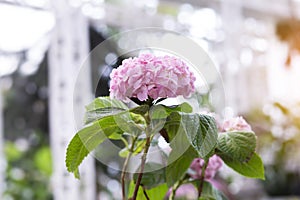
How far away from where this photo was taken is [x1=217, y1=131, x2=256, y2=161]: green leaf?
75 cm

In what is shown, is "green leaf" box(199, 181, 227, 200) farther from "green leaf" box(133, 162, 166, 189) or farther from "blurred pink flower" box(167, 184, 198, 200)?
"blurred pink flower" box(167, 184, 198, 200)

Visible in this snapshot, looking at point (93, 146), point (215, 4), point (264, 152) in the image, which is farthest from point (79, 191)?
point (93, 146)

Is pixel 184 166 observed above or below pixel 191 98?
below

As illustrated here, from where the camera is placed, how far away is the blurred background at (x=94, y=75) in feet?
7.84

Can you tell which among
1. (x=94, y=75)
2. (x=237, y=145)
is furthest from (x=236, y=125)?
(x=94, y=75)

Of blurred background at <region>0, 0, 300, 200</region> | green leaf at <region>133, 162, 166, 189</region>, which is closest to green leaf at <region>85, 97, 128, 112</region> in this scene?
green leaf at <region>133, 162, 166, 189</region>

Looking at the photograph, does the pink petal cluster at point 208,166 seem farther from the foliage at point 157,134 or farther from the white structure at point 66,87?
the white structure at point 66,87

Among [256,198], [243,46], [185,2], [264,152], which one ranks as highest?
[185,2]

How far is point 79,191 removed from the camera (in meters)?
2.32

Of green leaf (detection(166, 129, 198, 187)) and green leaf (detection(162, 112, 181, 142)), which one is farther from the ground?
green leaf (detection(162, 112, 181, 142))

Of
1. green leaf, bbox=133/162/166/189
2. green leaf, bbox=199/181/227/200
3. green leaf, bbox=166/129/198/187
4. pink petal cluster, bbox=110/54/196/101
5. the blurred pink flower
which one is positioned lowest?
the blurred pink flower

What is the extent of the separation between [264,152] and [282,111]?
292 mm

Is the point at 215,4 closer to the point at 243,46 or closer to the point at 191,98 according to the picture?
the point at 243,46

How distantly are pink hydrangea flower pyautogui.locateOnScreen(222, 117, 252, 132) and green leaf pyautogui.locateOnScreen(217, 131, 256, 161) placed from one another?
4cm
